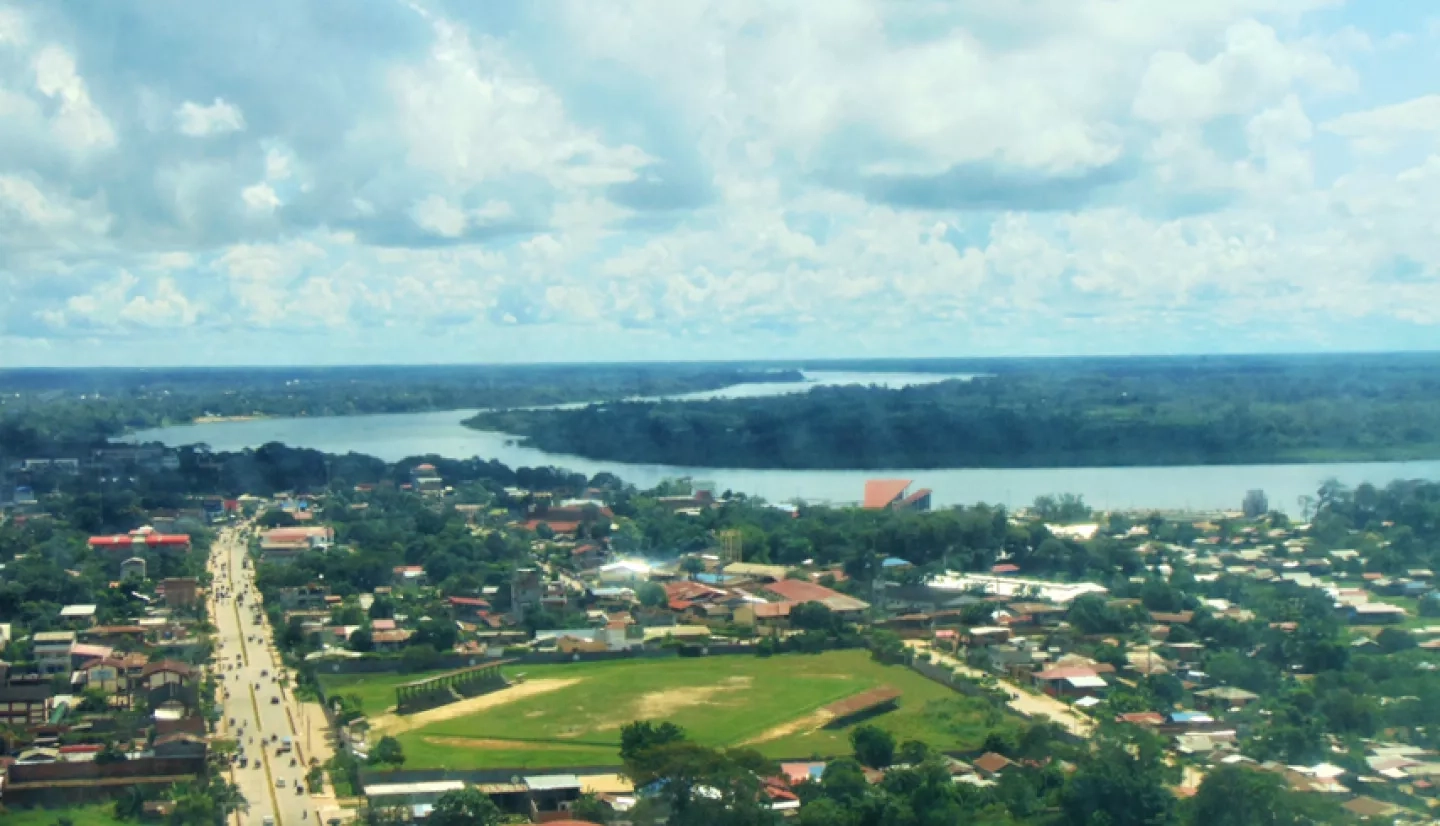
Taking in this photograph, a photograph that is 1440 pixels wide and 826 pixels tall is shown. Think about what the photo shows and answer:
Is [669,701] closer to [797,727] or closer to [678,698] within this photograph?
[678,698]

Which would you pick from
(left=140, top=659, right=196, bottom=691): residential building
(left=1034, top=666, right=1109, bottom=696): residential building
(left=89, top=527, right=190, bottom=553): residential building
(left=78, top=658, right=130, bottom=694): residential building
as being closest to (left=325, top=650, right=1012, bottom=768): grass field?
(left=1034, top=666, right=1109, bottom=696): residential building

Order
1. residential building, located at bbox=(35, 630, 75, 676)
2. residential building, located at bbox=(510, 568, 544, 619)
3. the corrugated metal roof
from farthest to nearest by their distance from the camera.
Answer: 1. the corrugated metal roof
2. residential building, located at bbox=(510, 568, 544, 619)
3. residential building, located at bbox=(35, 630, 75, 676)

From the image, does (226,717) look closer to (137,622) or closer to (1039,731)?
(137,622)

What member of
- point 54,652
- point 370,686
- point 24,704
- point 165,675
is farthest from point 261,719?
point 54,652

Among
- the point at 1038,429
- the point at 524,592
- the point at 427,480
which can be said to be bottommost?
the point at 524,592

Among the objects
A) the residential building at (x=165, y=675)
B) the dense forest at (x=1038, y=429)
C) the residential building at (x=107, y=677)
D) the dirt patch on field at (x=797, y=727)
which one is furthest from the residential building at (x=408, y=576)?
the dense forest at (x=1038, y=429)

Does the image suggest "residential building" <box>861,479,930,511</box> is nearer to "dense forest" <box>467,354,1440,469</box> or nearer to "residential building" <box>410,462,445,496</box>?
"residential building" <box>410,462,445,496</box>
